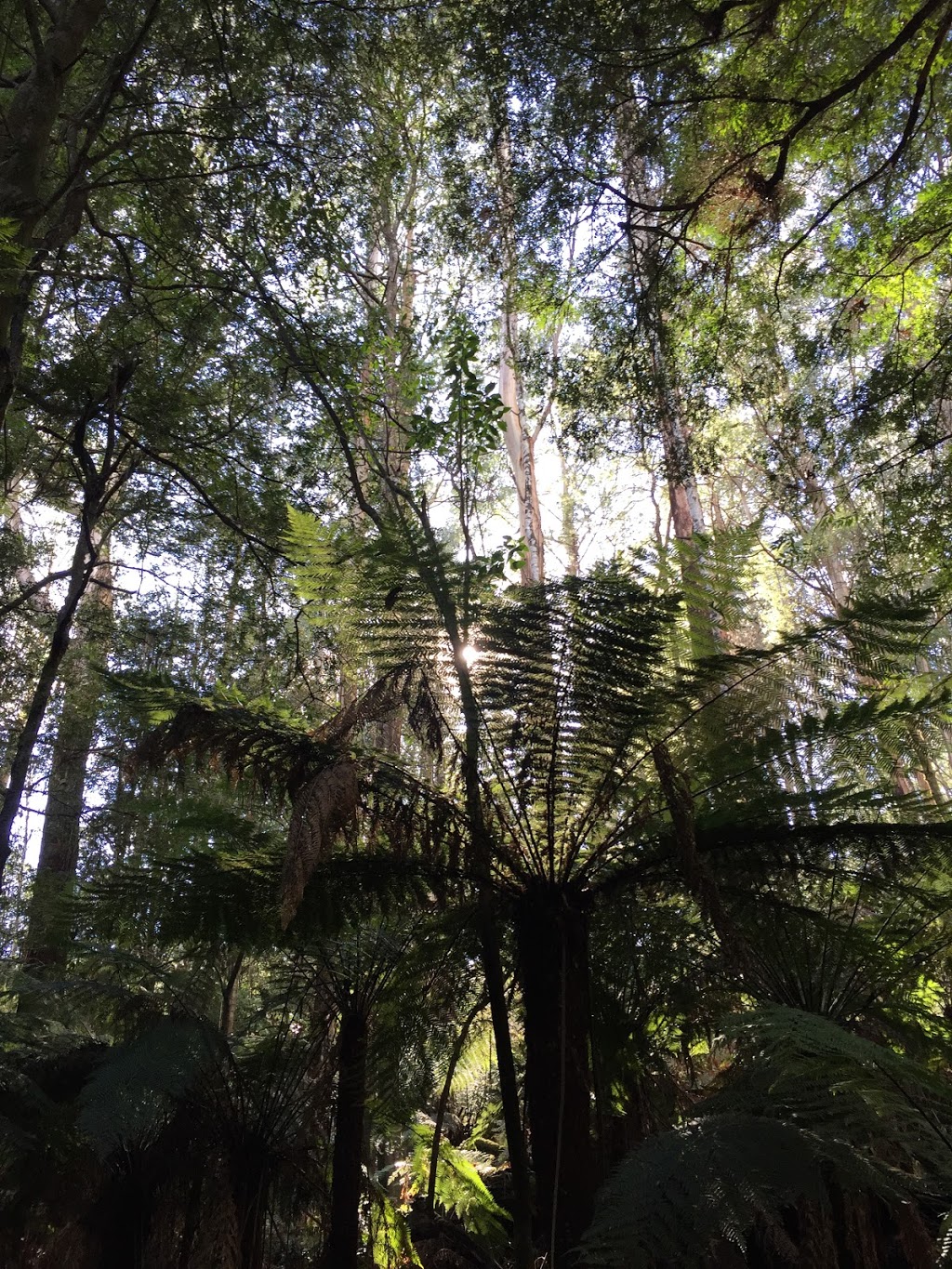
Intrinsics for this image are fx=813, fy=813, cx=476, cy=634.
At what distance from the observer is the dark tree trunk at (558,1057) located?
7.47 ft

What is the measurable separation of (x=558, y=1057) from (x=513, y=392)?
1389cm

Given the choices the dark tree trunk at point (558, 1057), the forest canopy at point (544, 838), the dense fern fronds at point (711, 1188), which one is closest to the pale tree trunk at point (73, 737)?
the forest canopy at point (544, 838)

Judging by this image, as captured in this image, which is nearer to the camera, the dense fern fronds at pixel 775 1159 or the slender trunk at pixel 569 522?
the dense fern fronds at pixel 775 1159

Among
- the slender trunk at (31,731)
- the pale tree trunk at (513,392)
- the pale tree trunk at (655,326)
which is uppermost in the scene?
the pale tree trunk at (513,392)

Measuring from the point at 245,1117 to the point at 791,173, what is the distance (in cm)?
756

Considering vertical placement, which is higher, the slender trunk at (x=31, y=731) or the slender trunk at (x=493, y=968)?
the slender trunk at (x=31, y=731)

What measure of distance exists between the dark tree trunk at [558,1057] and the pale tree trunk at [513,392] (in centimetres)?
353

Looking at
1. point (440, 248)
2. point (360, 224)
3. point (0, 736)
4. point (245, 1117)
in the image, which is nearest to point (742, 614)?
point (245, 1117)

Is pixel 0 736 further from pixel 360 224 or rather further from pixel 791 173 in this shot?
pixel 791 173

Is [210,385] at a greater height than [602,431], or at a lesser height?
greater

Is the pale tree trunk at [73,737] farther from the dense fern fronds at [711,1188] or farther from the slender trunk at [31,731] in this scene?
the dense fern fronds at [711,1188]

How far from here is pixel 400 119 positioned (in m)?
6.08

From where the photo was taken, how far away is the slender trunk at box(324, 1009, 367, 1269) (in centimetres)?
273

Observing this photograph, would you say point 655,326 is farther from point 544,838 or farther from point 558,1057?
point 558,1057
